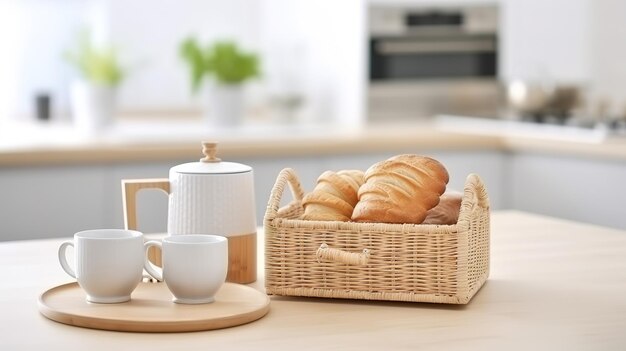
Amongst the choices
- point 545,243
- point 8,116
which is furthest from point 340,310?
point 8,116

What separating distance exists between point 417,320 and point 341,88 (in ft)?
9.24

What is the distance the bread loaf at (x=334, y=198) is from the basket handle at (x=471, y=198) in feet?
0.47

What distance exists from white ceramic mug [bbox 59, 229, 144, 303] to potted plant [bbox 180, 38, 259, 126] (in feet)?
8.17

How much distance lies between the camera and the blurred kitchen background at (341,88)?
10.6 feet

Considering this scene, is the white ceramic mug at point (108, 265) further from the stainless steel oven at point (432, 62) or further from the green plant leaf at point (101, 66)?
the stainless steel oven at point (432, 62)

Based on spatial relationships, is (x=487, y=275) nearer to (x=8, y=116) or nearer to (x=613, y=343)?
(x=613, y=343)

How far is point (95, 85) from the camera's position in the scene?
3609 mm

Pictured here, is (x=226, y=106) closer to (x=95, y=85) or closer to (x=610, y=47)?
(x=95, y=85)

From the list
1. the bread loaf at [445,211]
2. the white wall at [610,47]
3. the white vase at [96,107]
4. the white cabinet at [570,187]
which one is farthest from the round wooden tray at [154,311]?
the white wall at [610,47]

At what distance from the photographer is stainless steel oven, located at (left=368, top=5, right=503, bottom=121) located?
3873 mm

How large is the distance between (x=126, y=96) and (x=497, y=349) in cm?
327

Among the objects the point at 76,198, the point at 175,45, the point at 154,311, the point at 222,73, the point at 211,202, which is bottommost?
the point at 76,198

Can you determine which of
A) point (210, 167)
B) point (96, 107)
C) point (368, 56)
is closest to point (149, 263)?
point (210, 167)

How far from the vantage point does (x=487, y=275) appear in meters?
1.46
